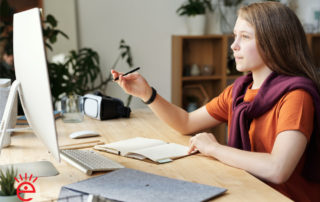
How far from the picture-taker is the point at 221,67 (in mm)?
4027

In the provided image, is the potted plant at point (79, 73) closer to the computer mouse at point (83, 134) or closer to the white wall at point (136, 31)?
the white wall at point (136, 31)

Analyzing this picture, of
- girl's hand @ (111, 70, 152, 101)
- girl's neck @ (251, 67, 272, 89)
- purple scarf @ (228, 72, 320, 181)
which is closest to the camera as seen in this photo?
purple scarf @ (228, 72, 320, 181)

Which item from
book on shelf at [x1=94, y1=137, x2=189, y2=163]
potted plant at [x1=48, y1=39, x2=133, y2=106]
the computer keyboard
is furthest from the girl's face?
potted plant at [x1=48, y1=39, x2=133, y2=106]

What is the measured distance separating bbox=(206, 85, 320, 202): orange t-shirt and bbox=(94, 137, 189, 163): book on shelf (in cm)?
27

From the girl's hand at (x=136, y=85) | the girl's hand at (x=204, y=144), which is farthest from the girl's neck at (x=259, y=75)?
the girl's hand at (x=136, y=85)

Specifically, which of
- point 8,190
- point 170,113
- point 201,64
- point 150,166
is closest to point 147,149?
point 150,166

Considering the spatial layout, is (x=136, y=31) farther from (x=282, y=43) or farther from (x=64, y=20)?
(x=282, y=43)

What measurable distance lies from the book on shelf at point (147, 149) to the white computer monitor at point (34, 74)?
1.24 ft

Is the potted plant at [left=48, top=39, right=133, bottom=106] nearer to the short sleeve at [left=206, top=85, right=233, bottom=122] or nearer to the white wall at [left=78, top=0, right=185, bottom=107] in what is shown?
the white wall at [left=78, top=0, right=185, bottom=107]

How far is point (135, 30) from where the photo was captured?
12.7ft

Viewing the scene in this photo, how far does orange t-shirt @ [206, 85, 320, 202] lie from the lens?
1320 mm

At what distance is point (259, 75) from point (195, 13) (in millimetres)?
2387

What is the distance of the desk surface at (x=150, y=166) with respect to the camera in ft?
3.70

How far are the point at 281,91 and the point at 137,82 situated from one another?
60cm
